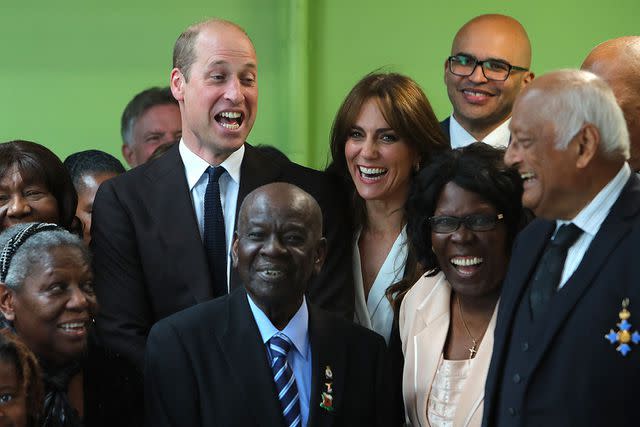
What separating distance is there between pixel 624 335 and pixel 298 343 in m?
1.01

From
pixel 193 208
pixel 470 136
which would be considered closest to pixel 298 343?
pixel 193 208

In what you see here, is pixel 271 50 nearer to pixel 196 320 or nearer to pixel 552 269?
pixel 196 320

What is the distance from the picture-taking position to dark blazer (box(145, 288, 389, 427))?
10.5 ft

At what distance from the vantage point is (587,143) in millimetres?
2771

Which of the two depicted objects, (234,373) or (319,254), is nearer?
(234,373)

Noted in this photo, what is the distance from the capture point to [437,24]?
5.85 m

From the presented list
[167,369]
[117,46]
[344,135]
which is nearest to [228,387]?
[167,369]

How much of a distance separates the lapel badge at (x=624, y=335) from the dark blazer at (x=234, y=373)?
893 mm

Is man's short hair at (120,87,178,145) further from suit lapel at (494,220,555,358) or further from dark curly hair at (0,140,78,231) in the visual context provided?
suit lapel at (494,220,555,358)

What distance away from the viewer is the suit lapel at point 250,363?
3.21m

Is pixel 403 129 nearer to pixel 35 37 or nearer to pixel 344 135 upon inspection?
pixel 344 135

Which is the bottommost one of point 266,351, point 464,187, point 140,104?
point 266,351

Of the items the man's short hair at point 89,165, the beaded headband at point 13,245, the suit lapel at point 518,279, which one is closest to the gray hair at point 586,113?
the suit lapel at point 518,279

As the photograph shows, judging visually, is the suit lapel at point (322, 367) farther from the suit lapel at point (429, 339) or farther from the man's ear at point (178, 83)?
the man's ear at point (178, 83)
